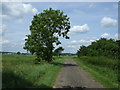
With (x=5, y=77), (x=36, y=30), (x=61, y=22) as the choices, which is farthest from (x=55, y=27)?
(x=5, y=77)

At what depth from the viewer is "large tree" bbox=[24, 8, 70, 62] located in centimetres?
3806

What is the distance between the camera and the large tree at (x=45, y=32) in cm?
3806

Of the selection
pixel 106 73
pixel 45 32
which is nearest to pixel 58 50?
pixel 45 32

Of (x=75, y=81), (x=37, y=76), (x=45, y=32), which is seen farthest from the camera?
A: (x=45, y=32)

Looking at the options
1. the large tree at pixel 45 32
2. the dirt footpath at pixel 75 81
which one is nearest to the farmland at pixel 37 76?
the dirt footpath at pixel 75 81

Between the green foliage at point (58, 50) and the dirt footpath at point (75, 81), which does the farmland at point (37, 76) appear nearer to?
the dirt footpath at point (75, 81)

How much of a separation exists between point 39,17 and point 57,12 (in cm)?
392

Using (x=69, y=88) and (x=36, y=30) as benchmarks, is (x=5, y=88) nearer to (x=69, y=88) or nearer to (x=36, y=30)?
(x=69, y=88)

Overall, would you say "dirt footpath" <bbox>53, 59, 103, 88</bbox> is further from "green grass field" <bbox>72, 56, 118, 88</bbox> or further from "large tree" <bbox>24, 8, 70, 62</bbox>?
"large tree" <bbox>24, 8, 70, 62</bbox>

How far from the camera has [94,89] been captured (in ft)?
36.4

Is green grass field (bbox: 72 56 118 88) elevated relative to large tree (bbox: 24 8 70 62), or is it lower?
lower

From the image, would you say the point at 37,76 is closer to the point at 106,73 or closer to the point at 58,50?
the point at 106,73

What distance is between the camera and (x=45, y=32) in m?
38.3

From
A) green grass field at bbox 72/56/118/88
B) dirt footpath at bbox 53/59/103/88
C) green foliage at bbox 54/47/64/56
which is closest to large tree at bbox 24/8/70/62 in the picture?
green foliage at bbox 54/47/64/56
